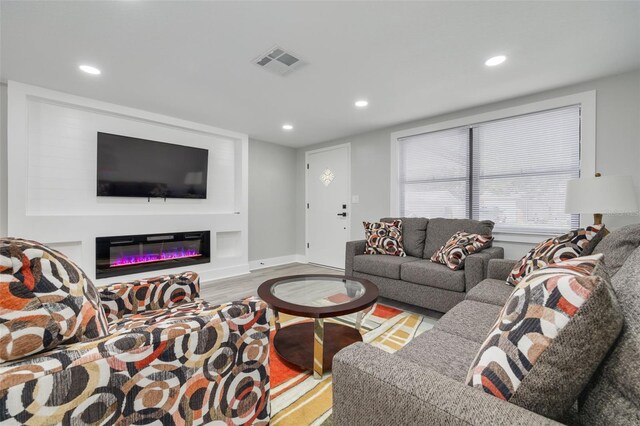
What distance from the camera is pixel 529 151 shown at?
3.10 metres

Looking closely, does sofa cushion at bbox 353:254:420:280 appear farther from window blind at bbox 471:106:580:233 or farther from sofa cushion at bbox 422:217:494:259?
window blind at bbox 471:106:580:233

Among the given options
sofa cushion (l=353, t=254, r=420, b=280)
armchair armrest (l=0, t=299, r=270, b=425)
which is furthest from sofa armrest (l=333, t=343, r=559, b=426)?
sofa cushion (l=353, t=254, r=420, b=280)

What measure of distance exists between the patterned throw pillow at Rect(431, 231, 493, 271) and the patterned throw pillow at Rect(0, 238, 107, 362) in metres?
2.57

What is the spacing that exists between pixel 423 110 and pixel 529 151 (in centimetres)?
127

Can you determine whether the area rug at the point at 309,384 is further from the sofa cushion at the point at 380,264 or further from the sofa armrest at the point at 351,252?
the sofa armrest at the point at 351,252

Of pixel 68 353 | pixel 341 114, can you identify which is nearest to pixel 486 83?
pixel 341 114

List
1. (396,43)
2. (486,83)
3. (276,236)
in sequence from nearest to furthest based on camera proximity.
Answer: (396,43) < (486,83) < (276,236)

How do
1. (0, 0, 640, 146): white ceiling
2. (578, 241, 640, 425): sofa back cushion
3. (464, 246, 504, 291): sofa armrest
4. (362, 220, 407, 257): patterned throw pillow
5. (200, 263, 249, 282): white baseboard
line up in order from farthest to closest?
(200, 263, 249, 282): white baseboard, (362, 220, 407, 257): patterned throw pillow, (464, 246, 504, 291): sofa armrest, (0, 0, 640, 146): white ceiling, (578, 241, 640, 425): sofa back cushion

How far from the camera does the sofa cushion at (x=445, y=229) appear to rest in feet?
9.69

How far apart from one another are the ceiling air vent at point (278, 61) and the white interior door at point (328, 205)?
2.44 meters

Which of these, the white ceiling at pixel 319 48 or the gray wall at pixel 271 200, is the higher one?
the white ceiling at pixel 319 48

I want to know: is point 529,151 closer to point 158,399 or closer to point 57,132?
point 158,399

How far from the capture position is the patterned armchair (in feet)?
2.36

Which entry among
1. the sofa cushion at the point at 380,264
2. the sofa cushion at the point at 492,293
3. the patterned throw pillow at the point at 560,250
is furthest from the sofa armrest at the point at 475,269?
the sofa cushion at the point at 380,264
